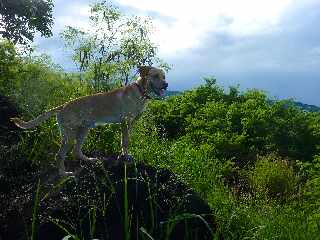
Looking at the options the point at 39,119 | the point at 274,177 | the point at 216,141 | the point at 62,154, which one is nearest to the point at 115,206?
the point at 62,154

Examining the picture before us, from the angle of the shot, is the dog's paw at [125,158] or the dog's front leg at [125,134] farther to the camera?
the dog's front leg at [125,134]

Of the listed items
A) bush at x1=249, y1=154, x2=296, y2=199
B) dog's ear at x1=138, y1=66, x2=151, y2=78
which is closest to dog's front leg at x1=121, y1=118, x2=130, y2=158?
dog's ear at x1=138, y1=66, x2=151, y2=78

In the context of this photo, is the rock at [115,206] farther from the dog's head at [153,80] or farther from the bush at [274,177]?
the bush at [274,177]

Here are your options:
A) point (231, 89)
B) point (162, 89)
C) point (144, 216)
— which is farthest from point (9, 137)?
point (231, 89)

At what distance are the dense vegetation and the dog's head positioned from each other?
193 cm

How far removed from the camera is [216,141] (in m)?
17.8

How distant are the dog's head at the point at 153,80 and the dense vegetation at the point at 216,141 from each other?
6.34 ft

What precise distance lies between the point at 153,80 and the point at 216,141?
9295 mm

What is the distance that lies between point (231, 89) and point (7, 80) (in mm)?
7426

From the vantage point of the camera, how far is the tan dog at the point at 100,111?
8.62 metres

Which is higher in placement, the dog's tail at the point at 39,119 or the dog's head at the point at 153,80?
the dog's head at the point at 153,80

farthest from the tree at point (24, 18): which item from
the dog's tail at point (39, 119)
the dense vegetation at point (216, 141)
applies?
the dog's tail at point (39, 119)

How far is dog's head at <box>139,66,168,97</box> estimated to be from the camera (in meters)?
A: 8.73

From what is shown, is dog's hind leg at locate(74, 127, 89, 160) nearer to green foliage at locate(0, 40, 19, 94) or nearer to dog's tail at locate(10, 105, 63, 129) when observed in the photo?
dog's tail at locate(10, 105, 63, 129)
